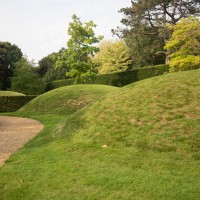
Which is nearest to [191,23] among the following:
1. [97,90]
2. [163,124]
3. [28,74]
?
[97,90]

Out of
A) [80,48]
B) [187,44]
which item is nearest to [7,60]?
[80,48]

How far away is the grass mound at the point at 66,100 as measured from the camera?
897 inches

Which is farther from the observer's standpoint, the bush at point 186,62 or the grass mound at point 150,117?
the bush at point 186,62

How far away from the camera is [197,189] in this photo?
507cm

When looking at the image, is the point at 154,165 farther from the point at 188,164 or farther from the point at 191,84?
the point at 191,84

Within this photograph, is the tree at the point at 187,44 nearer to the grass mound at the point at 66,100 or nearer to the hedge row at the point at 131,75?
the hedge row at the point at 131,75

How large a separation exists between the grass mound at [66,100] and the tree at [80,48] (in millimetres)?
6491

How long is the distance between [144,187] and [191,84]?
22.9 ft

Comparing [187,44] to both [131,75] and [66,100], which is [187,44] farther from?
[131,75]

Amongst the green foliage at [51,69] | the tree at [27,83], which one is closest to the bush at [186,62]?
the tree at [27,83]

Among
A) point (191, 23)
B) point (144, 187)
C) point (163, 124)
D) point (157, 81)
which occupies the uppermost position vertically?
point (191, 23)

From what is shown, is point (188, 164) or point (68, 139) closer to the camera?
point (188, 164)

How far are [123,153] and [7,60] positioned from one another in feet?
186

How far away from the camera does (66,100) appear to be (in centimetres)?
2403
